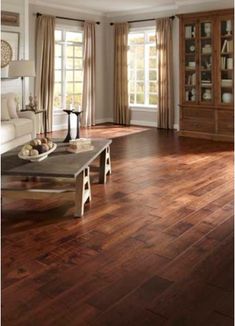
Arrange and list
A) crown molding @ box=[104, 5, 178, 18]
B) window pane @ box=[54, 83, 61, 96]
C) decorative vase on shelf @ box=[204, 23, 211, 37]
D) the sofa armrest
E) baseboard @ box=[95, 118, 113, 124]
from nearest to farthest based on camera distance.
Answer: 1. the sofa armrest
2. decorative vase on shelf @ box=[204, 23, 211, 37]
3. crown molding @ box=[104, 5, 178, 18]
4. window pane @ box=[54, 83, 61, 96]
5. baseboard @ box=[95, 118, 113, 124]

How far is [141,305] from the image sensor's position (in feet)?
6.93

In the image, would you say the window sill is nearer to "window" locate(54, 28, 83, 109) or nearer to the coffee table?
"window" locate(54, 28, 83, 109)

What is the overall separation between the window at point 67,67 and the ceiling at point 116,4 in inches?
21.7

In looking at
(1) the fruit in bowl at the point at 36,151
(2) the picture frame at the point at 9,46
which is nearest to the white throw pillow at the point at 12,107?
(2) the picture frame at the point at 9,46

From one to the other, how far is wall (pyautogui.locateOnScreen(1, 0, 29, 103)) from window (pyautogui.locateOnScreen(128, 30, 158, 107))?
8.92ft

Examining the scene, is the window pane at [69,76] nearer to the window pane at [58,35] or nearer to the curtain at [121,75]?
→ the window pane at [58,35]

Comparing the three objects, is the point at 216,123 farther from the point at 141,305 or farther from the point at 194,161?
the point at 141,305

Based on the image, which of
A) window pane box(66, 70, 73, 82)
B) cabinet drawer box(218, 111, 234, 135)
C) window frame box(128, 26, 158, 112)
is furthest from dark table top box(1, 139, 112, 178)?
window frame box(128, 26, 158, 112)

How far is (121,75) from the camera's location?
952 centimetres

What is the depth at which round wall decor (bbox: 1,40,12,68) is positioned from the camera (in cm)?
719

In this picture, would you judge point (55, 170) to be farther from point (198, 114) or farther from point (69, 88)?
point (69, 88)

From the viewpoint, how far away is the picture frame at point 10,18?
7.13 m

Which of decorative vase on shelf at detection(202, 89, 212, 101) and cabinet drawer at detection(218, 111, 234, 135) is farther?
decorative vase on shelf at detection(202, 89, 212, 101)

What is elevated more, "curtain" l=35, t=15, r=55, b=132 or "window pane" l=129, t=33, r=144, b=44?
"window pane" l=129, t=33, r=144, b=44
